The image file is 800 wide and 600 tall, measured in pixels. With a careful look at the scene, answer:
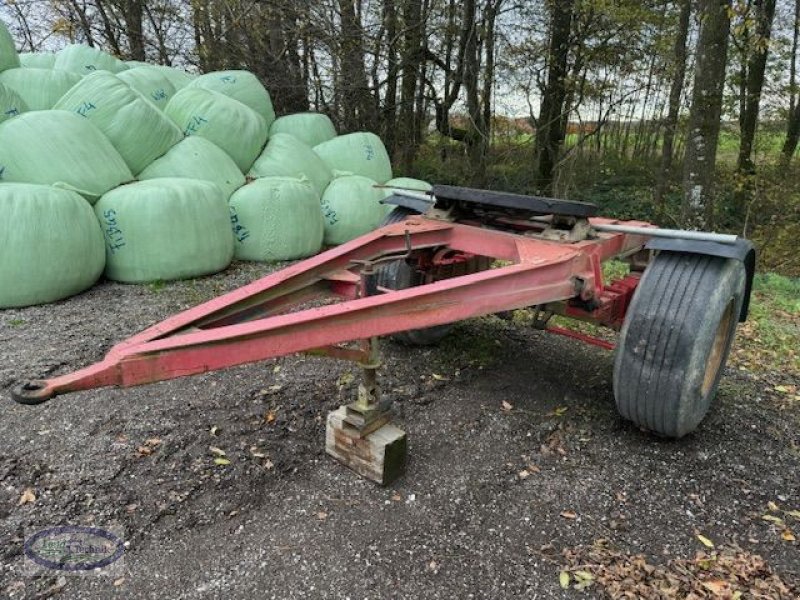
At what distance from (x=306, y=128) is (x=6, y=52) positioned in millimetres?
3201

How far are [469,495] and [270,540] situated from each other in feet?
2.45

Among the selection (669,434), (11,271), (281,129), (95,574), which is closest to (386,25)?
(281,129)

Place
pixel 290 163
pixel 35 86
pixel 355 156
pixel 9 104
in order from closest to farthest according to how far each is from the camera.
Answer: pixel 9 104, pixel 35 86, pixel 290 163, pixel 355 156

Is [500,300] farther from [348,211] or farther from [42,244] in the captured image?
[348,211]

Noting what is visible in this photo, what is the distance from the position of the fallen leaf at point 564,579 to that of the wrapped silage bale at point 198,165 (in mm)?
4565

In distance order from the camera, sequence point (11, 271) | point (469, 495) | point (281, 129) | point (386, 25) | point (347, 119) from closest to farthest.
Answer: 1. point (469, 495)
2. point (11, 271)
3. point (281, 129)
4. point (386, 25)
5. point (347, 119)

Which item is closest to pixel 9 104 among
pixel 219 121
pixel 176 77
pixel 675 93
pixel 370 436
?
pixel 219 121

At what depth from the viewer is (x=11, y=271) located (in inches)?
155

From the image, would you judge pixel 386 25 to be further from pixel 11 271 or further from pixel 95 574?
pixel 95 574

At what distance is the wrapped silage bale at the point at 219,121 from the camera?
599 cm

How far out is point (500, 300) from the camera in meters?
2.00

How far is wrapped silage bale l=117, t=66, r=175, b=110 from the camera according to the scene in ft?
20.5

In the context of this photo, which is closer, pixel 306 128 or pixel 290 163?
pixel 290 163

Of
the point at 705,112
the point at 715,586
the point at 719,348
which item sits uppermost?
the point at 705,112
